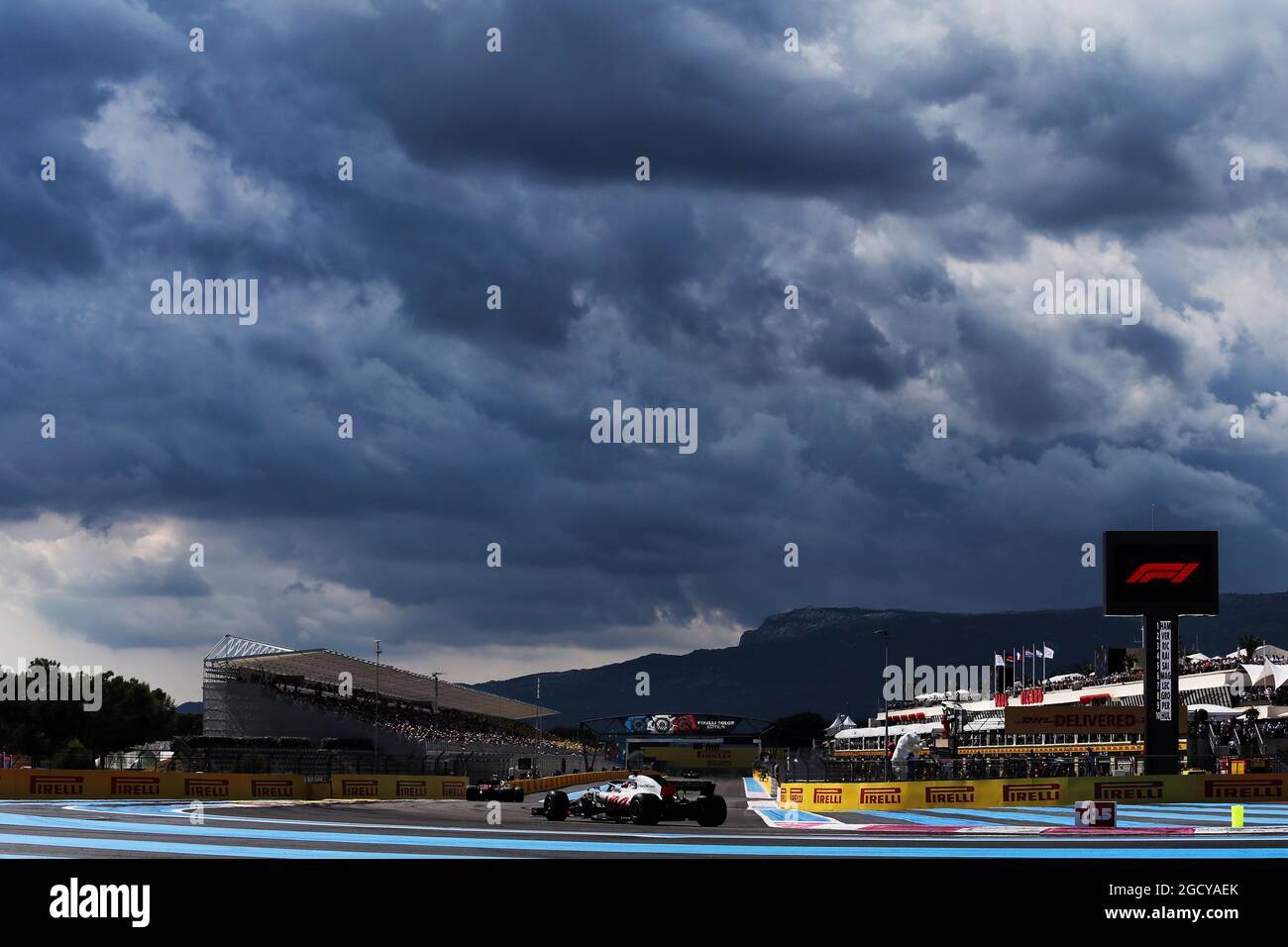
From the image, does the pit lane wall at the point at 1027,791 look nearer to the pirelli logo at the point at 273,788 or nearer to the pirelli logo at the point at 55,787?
the pirelli logo at the point at 273,788

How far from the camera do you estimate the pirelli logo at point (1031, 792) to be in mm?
36062

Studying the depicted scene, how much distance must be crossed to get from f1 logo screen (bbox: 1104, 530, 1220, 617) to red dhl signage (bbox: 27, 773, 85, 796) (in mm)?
33280

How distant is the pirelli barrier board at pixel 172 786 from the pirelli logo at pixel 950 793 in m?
16.9

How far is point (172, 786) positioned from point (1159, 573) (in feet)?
106

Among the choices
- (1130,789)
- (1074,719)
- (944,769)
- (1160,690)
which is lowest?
(1130,789)

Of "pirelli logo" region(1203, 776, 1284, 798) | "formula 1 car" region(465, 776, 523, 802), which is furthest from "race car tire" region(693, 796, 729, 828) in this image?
"pirelli logo" region(1203, 776, 1284, 798)

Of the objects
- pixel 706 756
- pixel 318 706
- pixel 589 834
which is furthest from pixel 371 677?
pixel 589 834

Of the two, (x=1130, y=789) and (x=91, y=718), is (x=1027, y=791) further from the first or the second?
(x=91, y=718)

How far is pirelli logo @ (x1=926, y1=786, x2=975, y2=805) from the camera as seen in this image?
36094mm

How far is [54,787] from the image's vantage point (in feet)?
136

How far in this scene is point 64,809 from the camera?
3400cm

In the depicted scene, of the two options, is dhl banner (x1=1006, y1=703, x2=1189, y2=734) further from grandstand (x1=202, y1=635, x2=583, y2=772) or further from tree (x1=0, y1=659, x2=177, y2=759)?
tree (x1=0, y1=659, x2=177, y2=759)
